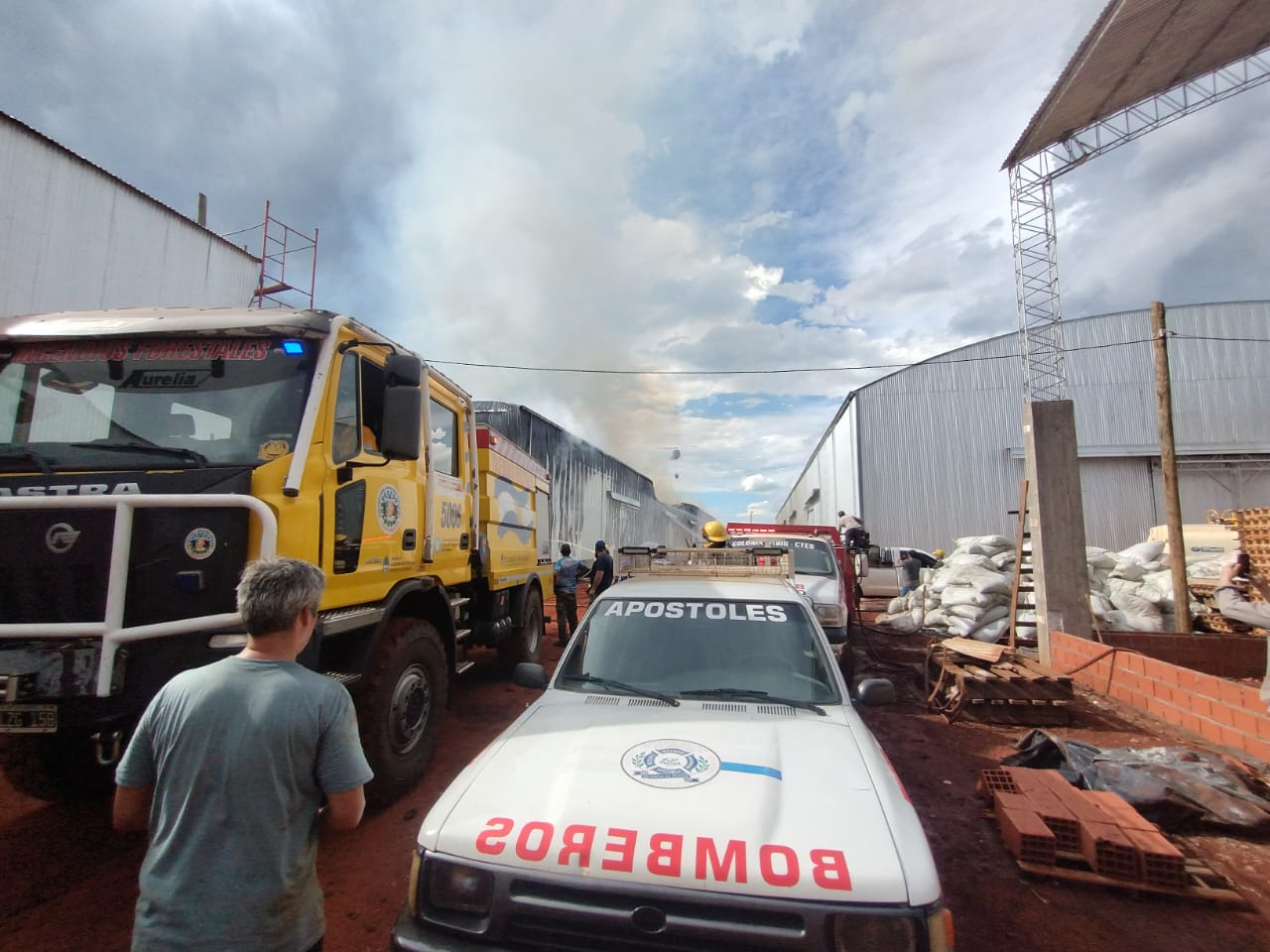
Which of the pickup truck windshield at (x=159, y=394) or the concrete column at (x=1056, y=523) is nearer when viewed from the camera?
the pickup truck windshield at (x=159, y=394)

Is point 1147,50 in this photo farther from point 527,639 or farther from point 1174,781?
point 527,639

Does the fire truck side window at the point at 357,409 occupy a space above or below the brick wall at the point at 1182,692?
above

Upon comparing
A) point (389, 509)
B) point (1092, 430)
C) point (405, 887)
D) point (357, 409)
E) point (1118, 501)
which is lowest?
point (405, 887)

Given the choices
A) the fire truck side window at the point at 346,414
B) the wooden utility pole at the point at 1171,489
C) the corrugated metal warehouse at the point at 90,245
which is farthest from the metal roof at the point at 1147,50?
the corrugated metal warehouse at the point at 90,245

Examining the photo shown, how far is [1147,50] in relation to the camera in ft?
47.1

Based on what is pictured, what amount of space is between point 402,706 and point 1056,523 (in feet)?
26.2

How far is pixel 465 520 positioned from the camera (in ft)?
17.6

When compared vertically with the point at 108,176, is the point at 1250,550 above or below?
below

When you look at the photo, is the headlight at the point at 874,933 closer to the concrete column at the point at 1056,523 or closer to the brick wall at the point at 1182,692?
the brick wall at the point at 1182,692

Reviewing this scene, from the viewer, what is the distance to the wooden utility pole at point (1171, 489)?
284 inches

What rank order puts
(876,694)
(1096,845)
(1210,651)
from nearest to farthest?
(876,694) < (1096,845) < (1210,651)

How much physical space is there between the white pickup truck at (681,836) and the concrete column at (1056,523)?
20.9ft

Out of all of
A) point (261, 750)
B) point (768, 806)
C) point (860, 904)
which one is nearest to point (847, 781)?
point (768, 806)

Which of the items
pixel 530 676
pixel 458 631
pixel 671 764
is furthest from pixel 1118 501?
pixel 671 764
